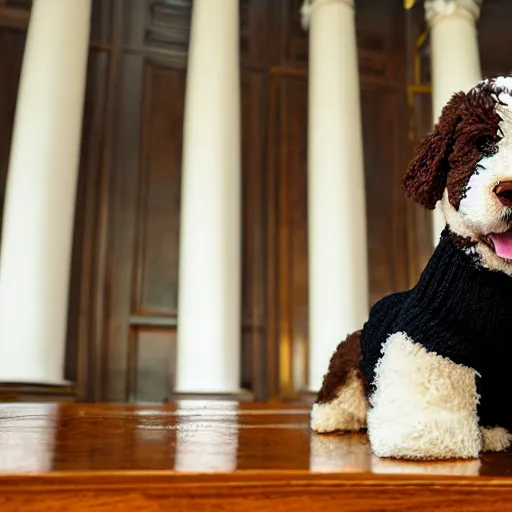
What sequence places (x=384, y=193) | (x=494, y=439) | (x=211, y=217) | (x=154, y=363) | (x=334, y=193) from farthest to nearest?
(x=384, y=193), (x=154, y=363), (x=334, y=193), (x=211, y=217), (x=494, y=439)

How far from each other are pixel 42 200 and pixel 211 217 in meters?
0.90

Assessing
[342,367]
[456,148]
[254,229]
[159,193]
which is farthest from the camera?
[254,229]

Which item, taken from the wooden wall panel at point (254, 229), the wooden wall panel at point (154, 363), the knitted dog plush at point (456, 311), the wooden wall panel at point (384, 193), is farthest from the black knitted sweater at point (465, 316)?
the wooden wall panel at point (384, 193)

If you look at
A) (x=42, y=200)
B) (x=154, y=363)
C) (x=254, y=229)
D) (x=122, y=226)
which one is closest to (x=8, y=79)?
(x=122, y=226)

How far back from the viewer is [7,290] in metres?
3.26

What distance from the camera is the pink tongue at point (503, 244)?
1.01 metres

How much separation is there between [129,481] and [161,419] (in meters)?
1.07

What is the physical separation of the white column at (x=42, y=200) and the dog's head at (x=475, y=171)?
2575 millimetres

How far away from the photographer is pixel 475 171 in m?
1.03

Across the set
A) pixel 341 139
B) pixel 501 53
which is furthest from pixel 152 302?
pixel 501 53

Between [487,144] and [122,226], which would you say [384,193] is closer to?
[122,226]

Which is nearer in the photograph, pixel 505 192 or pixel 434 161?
pixel 505 192

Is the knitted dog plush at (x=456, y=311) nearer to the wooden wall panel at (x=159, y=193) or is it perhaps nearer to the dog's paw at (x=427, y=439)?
the dog's paw at (x=427, y=439)

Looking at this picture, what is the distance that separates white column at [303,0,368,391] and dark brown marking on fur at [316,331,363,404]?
2.25 m
